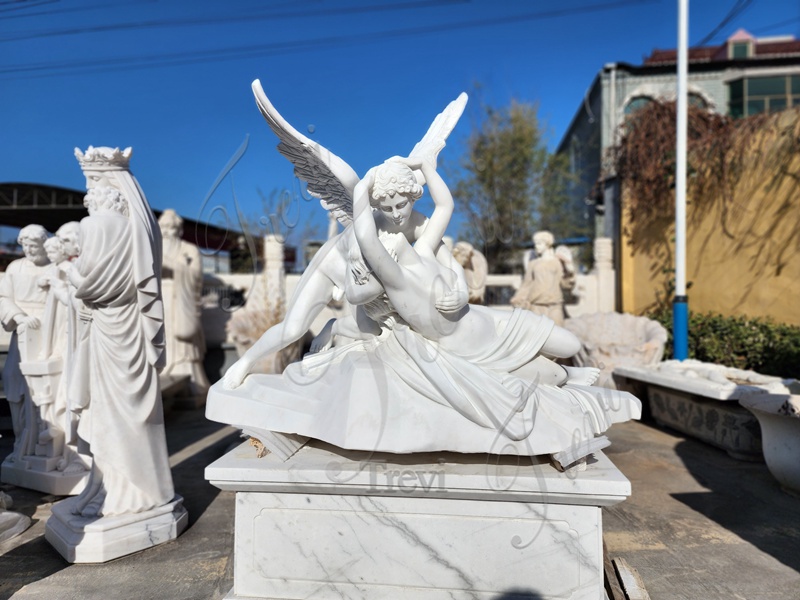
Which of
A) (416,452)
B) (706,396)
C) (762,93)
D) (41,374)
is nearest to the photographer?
(416,452)

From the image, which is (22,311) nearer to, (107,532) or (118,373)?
(118,373)

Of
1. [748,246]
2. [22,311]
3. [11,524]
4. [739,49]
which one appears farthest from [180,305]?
[739,49]

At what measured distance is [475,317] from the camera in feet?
7.88

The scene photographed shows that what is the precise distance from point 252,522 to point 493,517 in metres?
1.00

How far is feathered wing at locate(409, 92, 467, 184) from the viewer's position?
2.52 m

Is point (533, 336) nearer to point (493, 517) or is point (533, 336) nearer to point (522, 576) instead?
point (493, 517)

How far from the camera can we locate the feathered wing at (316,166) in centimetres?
244

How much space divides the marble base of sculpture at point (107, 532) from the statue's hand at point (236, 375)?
3.94 ft

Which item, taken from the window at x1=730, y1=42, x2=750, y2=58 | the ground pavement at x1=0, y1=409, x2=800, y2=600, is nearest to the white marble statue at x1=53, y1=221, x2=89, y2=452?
the ground pavement at x1=0, y1=409, x2=800, y2=600

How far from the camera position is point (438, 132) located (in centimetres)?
265

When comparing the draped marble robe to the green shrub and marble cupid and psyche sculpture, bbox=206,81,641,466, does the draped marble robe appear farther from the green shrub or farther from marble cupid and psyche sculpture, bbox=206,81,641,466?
the green shrub

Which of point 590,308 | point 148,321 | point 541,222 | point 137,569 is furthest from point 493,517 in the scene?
point 541,222

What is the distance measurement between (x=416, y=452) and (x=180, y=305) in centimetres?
551

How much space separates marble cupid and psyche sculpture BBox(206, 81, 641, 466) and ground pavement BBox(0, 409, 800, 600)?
92cm
